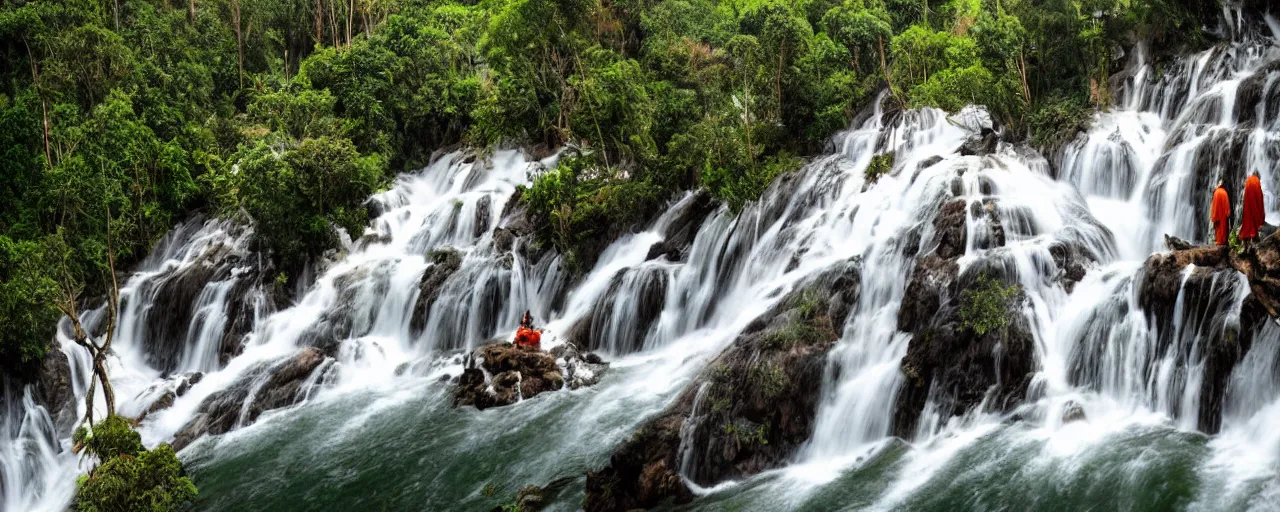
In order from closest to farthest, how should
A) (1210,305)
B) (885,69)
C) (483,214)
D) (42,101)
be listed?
(1210,305), (483,214), (885,69), (42,101)

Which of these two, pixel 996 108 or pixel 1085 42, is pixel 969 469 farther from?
pixel 1085 42

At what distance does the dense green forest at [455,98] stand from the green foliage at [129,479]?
13.7 feet

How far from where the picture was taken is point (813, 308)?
15.8 metres

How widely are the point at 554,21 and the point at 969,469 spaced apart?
17179 millimetres

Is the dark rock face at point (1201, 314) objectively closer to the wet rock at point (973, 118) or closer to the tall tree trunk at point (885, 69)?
the wet rock at point (973, 118)

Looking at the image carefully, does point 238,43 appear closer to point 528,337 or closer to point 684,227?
point 684,227

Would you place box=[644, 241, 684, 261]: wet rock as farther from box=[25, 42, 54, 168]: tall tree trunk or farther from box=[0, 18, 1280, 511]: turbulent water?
box=[25, 42, 54, 168]: tall tree trunk

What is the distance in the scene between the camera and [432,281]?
22.8 m

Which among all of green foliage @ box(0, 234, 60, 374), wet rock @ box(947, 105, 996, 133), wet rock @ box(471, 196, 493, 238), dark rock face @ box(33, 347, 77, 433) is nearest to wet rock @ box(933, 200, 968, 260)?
wet rock @ box(947, 105, 996, 133)

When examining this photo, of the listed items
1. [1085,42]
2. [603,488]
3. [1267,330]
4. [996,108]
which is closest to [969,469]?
[1267,330]

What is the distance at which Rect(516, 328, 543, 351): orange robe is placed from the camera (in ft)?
61.9

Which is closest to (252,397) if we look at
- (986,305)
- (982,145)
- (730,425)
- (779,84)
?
(730,425)

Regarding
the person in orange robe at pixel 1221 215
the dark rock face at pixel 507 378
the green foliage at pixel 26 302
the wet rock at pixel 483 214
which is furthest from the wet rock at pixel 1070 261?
the green foliage at pixel 26 302

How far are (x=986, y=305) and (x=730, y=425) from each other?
3716 millimetres
